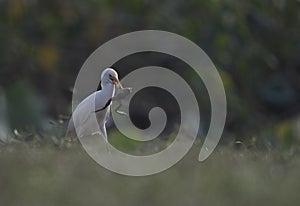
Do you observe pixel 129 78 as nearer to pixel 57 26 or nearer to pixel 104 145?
pixel 57 26

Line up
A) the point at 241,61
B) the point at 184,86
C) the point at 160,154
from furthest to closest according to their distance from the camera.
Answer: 1. the point at 241,61
2. the point at 184,86
3. the point at 160,154

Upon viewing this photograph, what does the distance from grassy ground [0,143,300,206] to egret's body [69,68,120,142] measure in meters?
1.45

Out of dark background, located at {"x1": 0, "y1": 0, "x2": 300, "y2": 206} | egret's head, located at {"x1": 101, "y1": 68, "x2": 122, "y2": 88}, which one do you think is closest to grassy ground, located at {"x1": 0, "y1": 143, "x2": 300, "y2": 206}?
egret's head, located at {"x1": 101, "y1": 68, "x2": 122, "y2": 88}

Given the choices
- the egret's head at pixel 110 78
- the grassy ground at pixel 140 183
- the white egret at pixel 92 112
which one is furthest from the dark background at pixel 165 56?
the grassy ground at pixel 140 183

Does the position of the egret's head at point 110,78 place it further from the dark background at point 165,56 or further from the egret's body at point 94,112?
the dark background at point 165,56

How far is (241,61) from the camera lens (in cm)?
1348

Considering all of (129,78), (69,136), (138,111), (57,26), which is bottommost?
(138,111)

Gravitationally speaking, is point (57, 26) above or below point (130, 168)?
below

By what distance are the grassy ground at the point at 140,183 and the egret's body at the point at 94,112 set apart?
1454 mm

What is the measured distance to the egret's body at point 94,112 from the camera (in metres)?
6.86

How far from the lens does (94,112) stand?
6.91m

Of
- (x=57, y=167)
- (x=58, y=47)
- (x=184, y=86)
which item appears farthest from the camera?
(x=58, y=47)

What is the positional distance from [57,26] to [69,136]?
692 centimetres

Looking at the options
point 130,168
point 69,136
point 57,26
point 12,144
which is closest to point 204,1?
point 57,26
